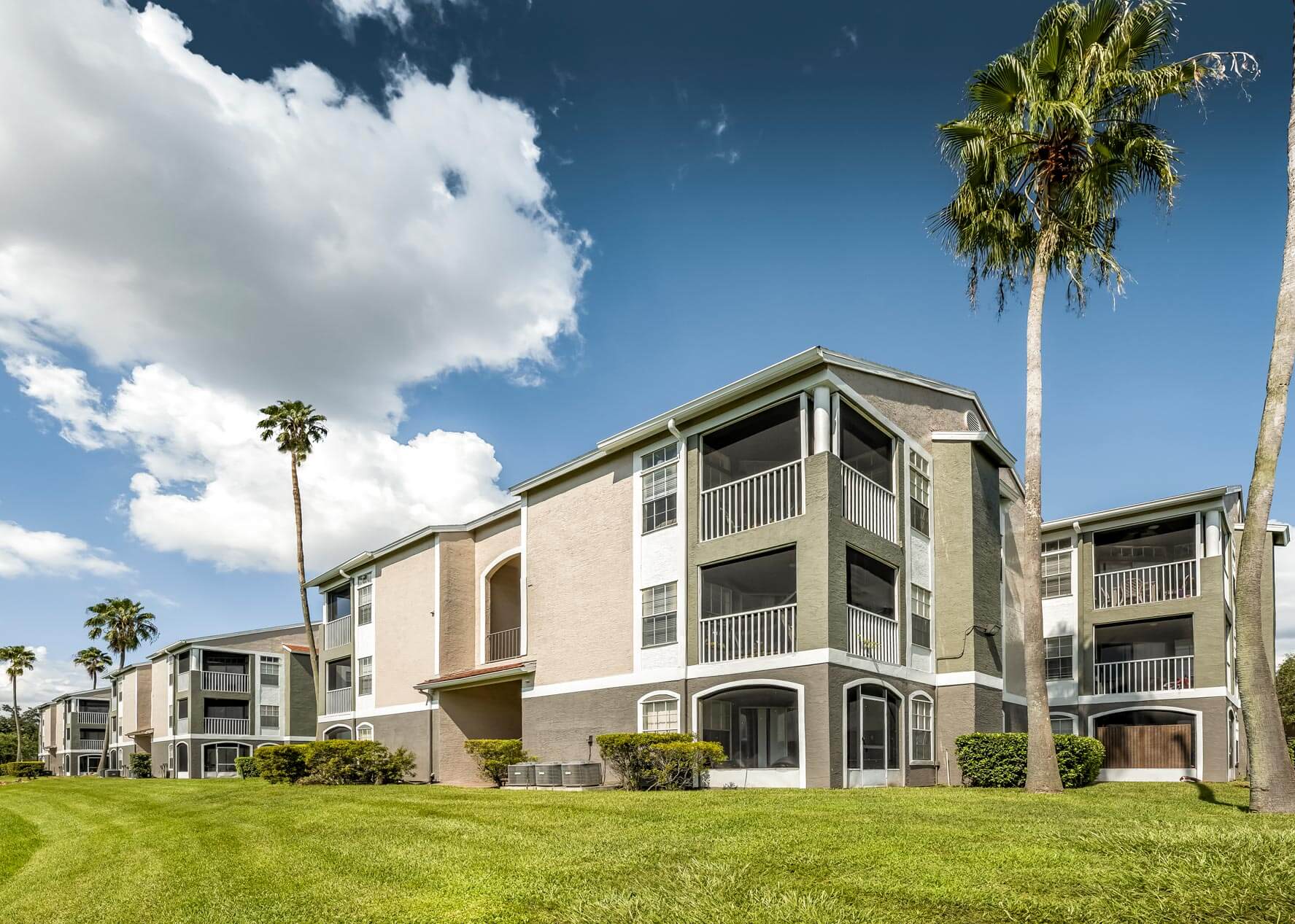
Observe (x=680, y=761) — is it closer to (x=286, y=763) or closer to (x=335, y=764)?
(x=335, y=764)

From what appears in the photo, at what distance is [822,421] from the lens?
1908 cm

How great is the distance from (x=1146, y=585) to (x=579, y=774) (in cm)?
2045

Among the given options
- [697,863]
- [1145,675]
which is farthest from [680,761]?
[1145,675]

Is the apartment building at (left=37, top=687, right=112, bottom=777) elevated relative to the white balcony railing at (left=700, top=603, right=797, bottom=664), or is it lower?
lower

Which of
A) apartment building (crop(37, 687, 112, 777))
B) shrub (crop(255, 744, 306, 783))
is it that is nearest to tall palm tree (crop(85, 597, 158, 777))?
apartment building (crop(37, 687, 112, 777))

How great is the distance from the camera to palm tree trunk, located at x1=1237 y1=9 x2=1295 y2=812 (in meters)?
13.2

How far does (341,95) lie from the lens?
61.7ft

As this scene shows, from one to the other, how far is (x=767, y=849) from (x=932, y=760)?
43.3ft

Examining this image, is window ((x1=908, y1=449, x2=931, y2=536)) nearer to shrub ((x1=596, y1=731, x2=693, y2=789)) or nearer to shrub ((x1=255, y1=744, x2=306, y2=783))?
shrub ((x1=596, y1=731, x2=693, y2=789))

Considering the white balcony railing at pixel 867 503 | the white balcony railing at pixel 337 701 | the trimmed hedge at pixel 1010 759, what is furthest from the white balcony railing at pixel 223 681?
the trimmed hedge at pixel 1010 759

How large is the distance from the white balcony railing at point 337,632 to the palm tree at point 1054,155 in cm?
2782

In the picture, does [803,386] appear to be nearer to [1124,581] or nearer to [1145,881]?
[1145,881]

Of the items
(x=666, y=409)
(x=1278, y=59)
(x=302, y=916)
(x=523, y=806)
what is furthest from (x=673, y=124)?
(x=302, y=916)

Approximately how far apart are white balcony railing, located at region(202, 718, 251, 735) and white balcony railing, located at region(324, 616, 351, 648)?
748 inches
